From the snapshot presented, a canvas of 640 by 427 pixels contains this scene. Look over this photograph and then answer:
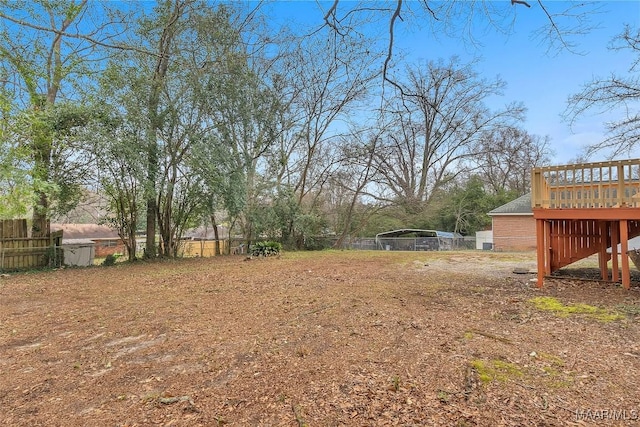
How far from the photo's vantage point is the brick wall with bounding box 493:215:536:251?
17484mm

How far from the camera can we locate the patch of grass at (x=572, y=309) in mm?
3660

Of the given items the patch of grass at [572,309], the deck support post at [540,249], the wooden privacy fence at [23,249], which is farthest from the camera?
the wooden privacy fence at [23,249]

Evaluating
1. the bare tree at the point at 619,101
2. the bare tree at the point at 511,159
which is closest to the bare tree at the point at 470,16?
the bare tree at the point at 619,101

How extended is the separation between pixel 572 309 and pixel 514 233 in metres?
15.5

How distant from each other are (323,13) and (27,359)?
12.2 feet

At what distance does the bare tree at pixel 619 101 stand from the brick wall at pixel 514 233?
10724 millimetres

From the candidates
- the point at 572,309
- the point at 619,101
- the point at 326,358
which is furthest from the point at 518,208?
the point at 326,358

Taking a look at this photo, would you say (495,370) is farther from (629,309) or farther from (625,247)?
(625,247)

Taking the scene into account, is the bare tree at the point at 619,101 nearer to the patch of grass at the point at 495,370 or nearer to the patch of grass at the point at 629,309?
the patch of grass at the point at 629,309

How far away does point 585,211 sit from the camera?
5195 millimetres

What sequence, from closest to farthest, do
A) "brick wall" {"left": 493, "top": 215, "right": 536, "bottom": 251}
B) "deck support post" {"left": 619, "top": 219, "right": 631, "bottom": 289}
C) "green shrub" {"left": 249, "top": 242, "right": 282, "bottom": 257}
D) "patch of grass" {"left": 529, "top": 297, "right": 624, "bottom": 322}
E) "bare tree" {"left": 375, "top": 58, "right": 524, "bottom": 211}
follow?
"patch of grass" {"left": 529, "top": 297, "right": 624, "bottom": 322}
"deck support post" {"left": 619, "top": 219, "right": 631, "bottom": 289}
"green shrub" {"left": 249, "top": 242, "right": 282, "bottom": 257}
"bare tree" {"left": 375, "top": 58, "right": 524, "bottom": 211}
"brick wall" {"left": 493, "top": 215, "right": 536, "bottom": 251}

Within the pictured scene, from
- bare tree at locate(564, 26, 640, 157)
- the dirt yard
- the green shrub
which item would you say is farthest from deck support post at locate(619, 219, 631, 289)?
the green shrub

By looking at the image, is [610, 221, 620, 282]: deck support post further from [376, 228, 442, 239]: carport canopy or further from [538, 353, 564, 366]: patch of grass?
[376, 228, 442, 239]: carport canopy

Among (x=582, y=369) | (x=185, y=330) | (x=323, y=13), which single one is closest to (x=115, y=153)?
(x=185, y=330)
